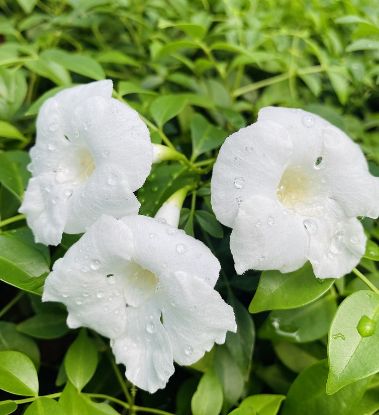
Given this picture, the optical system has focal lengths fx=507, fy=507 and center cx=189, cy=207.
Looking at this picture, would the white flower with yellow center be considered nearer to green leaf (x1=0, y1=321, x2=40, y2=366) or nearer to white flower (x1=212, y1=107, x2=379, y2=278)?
white flower (x1=212, y1=107, x2=379, y2=278)

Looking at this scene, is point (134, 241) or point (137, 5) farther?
point (137, 5)

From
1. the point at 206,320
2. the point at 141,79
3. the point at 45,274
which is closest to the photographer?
the point at 206,320

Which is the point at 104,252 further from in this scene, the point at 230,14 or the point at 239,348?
the point at 230,14

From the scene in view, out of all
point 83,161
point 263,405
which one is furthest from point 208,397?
point 83,161

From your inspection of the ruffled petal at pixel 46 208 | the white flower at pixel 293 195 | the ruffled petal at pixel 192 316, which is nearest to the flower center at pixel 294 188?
the white flower at pixel 293 195

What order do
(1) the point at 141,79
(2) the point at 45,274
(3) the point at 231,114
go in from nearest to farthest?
1. (2) the point at 45,274
2. (3) the point at 231,114
3. (1) the point at 141,79

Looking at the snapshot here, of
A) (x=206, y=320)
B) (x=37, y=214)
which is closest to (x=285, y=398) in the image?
(x=206, y=320)

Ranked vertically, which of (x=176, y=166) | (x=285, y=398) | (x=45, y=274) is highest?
(x=176, y=166)

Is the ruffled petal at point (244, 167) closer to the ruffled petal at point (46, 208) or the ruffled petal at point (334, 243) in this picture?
the ruffled petal at point (334, 243)
